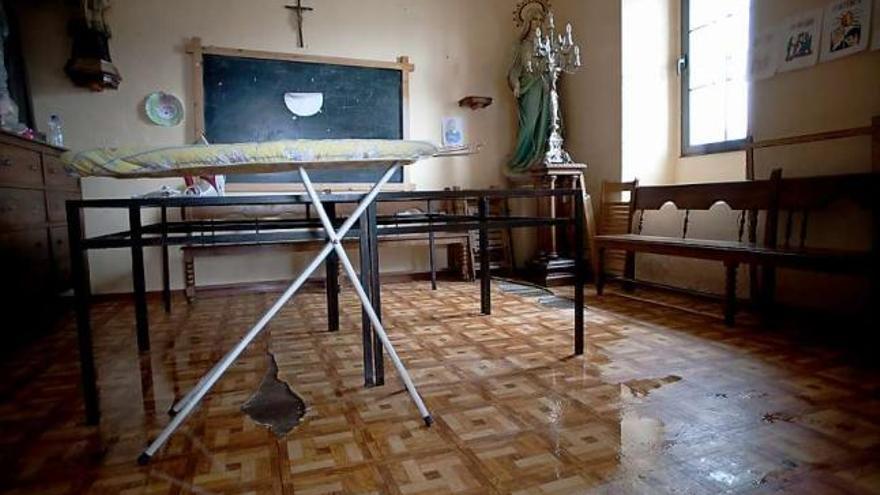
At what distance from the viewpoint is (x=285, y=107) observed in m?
3.76

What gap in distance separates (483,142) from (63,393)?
337 centimetres

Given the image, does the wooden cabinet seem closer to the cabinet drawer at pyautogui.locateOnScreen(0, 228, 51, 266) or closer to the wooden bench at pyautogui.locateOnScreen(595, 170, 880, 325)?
the cabinet drawer at pyautogui.locateOnScreen(0, 228, 51, 266)

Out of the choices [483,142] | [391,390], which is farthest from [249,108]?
[391,390]

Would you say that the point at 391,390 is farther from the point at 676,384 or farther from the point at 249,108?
the point at 249,108

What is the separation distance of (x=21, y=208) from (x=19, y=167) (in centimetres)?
19

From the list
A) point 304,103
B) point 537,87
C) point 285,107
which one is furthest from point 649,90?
point 285,107

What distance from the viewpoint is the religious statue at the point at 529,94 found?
13.3 ft

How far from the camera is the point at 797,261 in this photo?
208 cm

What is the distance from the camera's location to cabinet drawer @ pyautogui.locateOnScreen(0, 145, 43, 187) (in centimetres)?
228

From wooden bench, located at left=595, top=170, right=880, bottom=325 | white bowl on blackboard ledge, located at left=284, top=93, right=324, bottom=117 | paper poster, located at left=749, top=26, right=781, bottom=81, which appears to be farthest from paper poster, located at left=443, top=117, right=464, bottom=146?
paper poster, located at left=749, top=26, right=781, bottom=81

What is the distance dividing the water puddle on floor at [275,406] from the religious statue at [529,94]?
9.28 feet

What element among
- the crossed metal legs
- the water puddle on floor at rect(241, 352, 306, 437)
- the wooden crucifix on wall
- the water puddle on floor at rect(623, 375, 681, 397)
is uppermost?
the wooden crucifix on wall

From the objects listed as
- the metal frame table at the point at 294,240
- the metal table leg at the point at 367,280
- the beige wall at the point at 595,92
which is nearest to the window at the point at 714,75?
the beige wall at the point at 595,92

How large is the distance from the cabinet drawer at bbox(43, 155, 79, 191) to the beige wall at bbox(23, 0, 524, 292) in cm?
34
